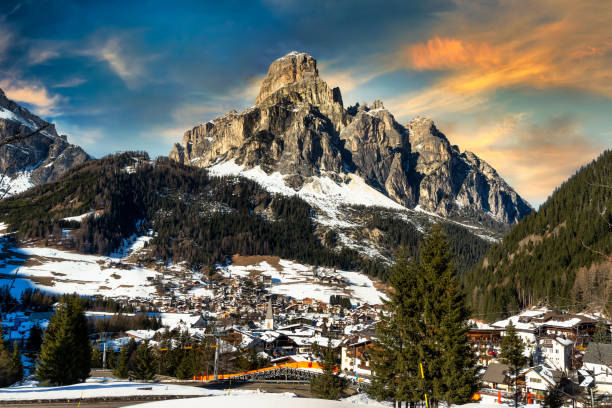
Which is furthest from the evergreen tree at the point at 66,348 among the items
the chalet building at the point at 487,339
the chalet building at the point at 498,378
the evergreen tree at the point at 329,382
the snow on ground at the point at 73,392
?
the chalet building at the point at 487,339

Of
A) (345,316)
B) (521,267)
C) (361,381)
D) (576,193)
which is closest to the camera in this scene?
(361,381)

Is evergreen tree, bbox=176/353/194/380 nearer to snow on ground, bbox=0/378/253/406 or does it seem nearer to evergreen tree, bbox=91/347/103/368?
evergreen tree, bbox=91/347/103/368

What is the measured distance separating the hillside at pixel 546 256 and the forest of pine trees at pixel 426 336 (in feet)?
323

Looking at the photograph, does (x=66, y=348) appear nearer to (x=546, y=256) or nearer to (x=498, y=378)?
(x=498, y=378)

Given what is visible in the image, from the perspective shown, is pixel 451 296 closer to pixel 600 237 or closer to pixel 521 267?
pixel 600 237

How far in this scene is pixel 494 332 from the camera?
10125 centimetres

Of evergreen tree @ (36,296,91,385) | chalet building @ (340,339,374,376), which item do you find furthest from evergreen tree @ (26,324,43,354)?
chalet building @ (340,339,374,376)

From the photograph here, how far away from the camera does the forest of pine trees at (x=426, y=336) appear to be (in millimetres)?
27594

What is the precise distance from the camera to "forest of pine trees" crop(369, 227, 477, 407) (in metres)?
27.6

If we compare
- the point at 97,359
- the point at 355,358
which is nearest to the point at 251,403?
the point at 355,358

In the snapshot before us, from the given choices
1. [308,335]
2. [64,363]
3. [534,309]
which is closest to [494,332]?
[534,309]

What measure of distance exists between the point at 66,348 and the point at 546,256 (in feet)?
477

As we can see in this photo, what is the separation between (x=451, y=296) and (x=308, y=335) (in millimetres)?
104962

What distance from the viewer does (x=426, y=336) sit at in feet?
98.8
